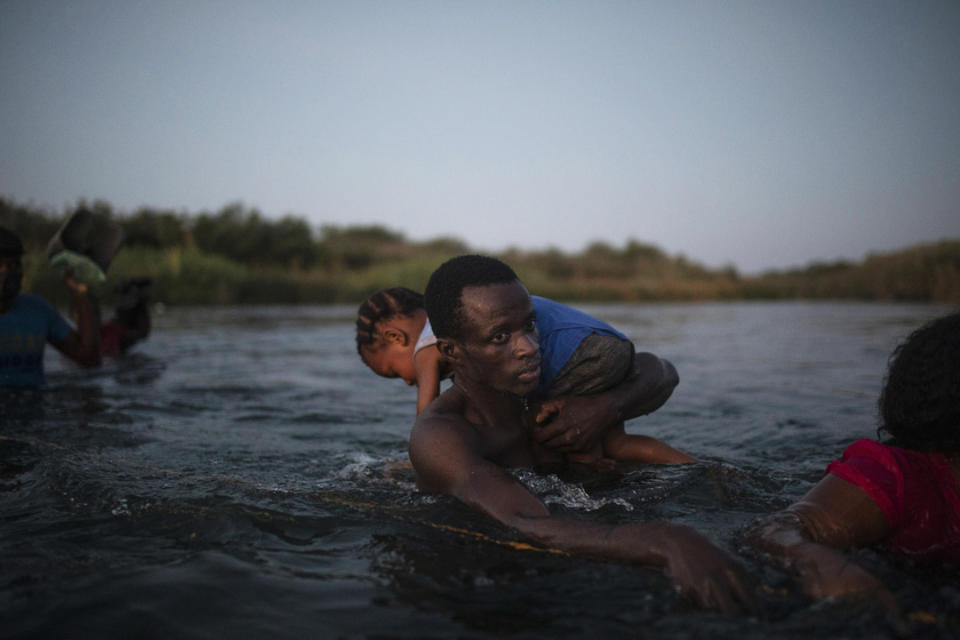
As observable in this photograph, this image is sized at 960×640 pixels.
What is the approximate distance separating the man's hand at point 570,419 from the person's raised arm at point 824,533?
4.26 ft

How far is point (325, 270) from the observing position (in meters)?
32.8

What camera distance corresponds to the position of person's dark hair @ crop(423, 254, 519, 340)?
2863 millimetres

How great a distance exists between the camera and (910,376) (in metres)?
2.28

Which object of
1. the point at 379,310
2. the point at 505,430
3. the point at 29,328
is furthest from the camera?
the point at 29,328

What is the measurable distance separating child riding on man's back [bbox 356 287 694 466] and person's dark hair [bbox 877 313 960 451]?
140cm

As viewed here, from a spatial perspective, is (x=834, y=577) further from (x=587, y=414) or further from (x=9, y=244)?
(x=9, y=244)

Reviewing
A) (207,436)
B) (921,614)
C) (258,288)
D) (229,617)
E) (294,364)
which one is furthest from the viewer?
(258,288)

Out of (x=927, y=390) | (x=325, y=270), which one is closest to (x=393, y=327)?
(x=927, y=390)

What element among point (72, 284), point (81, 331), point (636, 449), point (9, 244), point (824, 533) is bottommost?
point (636, 449)

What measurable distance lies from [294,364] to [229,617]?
785cm

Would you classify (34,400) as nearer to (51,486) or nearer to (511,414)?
(51,486)

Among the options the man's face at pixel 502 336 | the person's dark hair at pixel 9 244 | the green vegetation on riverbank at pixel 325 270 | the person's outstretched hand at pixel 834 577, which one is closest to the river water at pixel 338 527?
the person's outstretched hand at pixel 834 577

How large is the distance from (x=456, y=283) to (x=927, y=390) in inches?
68.8

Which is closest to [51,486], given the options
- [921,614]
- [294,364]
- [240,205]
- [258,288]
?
[921,614]
